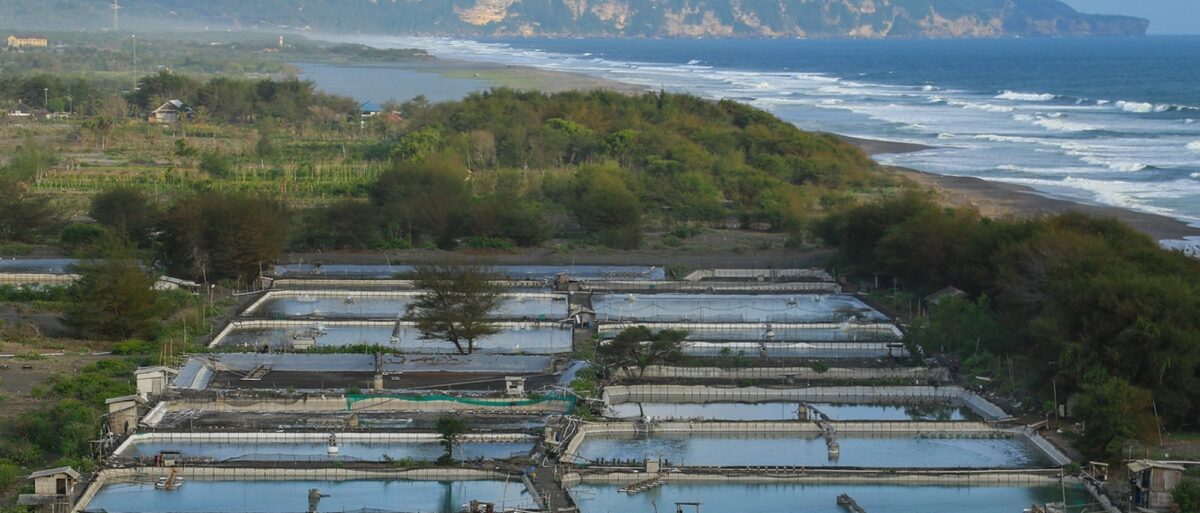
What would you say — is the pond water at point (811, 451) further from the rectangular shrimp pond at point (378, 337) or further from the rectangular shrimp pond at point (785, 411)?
the rectangular shrimp pond at point (378, 337)

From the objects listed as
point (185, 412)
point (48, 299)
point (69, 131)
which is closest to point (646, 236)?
point (48, 299)

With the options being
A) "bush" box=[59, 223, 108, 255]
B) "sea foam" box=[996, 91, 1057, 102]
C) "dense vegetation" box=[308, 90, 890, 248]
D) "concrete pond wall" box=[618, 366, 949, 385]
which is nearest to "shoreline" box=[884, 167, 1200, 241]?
"dense vegetation" box=[308, 90, 890, 248]

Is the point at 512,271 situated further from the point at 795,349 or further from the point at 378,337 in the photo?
the point at 795,349

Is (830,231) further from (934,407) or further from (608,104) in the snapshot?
(608,104)

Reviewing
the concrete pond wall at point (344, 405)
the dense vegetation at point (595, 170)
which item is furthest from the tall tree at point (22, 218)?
the concrete pond wall at point (344, 405)

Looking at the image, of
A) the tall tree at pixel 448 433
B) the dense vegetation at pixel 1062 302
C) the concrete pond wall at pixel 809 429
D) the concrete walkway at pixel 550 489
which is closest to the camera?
the concrete walkway at pixel 550 489

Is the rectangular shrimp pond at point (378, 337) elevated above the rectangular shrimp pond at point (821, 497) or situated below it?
below

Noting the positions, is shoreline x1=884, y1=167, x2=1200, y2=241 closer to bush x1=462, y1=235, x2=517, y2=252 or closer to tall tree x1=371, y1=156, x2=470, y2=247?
bush x1=462, y1=235, x2=517, y2=252

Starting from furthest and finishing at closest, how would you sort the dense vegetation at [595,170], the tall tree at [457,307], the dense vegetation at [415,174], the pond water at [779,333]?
the dense vegetation at [595,170], the dense vegetation at [415,174], the pond water at [779,333], the tall tree at [457,307]
